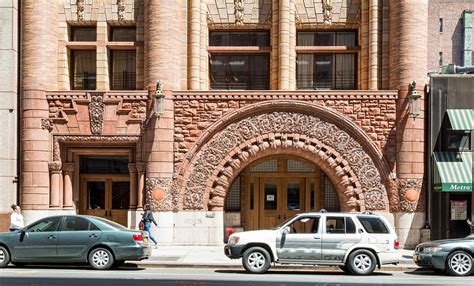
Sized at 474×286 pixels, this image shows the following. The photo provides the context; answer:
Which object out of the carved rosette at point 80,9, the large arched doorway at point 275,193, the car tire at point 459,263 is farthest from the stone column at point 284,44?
the car tire at point 459,263

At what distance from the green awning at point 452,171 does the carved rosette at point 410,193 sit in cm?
67

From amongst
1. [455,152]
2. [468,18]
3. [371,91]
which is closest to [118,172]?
[371,91]

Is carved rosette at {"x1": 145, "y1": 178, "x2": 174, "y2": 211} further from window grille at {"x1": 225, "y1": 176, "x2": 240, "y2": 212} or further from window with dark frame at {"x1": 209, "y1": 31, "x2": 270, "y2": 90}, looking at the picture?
window with dark frame at {"x1": 209, "y1": 31, "x2": 270, "y2": 90}

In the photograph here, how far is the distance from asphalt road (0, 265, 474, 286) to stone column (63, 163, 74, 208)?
651 cm

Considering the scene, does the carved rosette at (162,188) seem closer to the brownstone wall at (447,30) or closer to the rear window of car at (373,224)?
the rear window of car at (373,224)

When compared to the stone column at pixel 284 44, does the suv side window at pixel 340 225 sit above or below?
below

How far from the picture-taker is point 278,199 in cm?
2392

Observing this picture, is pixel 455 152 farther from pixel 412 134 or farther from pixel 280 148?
pixel 280 148

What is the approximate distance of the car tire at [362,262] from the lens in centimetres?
1606

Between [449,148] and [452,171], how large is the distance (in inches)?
39.6

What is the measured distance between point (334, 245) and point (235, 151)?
290 inches

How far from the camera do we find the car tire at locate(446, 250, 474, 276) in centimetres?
1625

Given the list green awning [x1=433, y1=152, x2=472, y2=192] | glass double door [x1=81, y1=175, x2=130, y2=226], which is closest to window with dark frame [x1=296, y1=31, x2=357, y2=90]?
green awning [x1=433, y1=152, x2=472, y2=192]

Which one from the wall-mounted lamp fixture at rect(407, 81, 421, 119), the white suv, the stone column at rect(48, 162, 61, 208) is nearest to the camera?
the white suv
